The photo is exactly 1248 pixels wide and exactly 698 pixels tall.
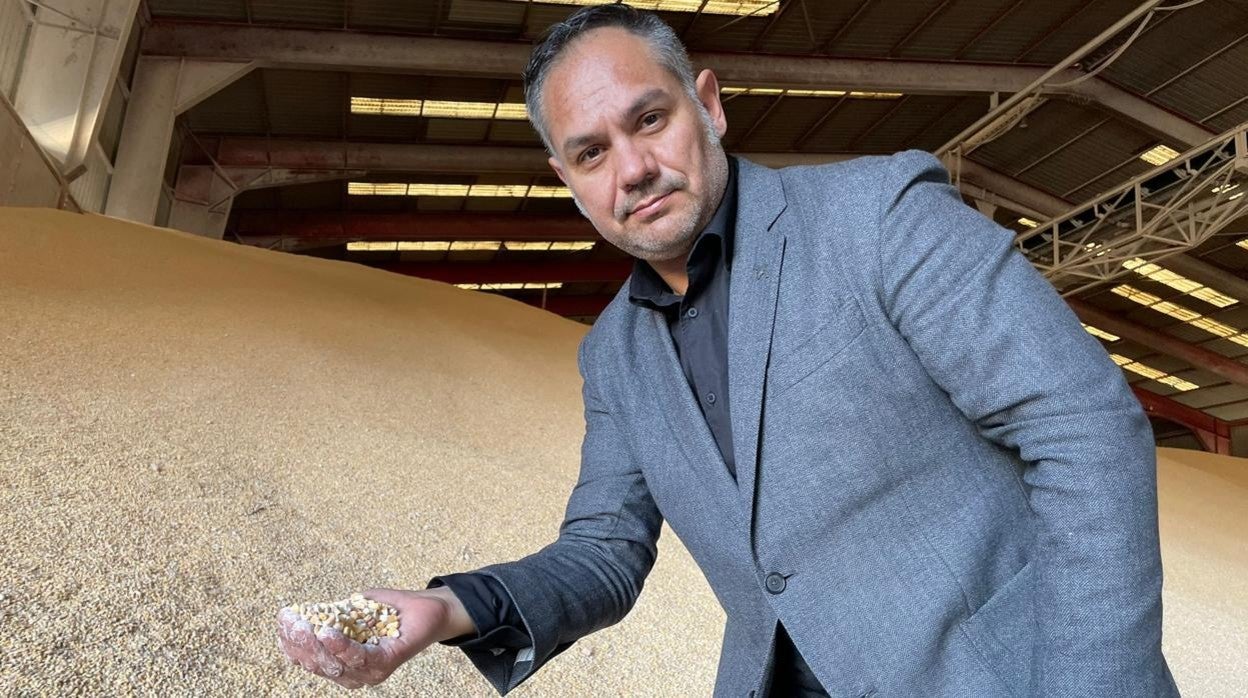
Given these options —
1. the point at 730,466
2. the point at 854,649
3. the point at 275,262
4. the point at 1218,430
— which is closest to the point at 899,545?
the point at 854,649

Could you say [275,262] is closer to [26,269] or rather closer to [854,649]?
[26,269]

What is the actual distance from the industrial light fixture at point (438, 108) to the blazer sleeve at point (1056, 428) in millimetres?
12595

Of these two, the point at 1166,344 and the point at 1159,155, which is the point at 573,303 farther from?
the point at 1159,155

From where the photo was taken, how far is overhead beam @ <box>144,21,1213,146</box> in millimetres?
10820

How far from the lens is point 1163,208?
1097 centimetres

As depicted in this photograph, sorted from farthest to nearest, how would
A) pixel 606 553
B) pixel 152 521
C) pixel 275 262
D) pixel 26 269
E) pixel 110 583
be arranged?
1. pixel 275 262
2. pixel 26 269
3. pixel 152 521
4. pixel 110 583
5. pixel 606 553

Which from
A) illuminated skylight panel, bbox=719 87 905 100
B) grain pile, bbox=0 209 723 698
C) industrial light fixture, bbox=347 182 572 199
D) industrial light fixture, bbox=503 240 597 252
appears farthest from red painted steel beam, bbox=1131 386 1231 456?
grain pile, bbox=0 209 723 698

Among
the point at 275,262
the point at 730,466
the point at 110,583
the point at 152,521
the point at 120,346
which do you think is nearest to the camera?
the point at 730,466

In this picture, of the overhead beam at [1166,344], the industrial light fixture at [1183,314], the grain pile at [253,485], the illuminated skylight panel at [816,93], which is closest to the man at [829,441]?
the grain pile at [253,485]

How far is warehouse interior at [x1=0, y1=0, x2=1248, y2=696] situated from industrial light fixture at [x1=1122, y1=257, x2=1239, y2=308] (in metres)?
0.13

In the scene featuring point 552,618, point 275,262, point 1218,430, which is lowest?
point 552,618

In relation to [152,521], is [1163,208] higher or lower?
higher

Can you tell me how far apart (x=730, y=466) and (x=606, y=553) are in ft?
0.97

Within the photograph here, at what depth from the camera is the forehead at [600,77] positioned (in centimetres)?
145
